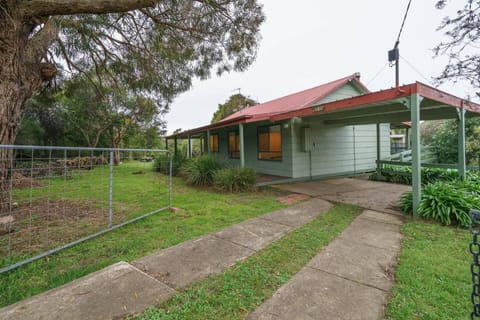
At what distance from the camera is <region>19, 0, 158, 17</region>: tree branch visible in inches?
122

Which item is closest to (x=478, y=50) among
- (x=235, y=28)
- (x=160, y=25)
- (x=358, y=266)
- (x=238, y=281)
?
(x=235, y=28)

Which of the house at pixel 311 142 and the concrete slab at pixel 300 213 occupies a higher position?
the house at pixel 311 142

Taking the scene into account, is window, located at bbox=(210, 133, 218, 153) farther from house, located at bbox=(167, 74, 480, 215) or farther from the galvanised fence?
the galvanised fence

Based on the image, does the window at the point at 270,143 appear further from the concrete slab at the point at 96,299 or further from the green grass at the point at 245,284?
the concrete slab at the point at 96,299

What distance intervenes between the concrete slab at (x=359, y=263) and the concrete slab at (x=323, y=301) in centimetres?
14

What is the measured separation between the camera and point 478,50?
289 inches

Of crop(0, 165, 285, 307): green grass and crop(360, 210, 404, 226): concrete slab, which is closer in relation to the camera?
crop(0, 165, 285, 307): green grass

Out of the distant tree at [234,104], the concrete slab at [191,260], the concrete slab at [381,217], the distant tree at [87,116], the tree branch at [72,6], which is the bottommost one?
the concrete slab at [191,260]

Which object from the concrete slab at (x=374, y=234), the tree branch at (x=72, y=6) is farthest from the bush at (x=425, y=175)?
the tree branch at (x=72, y=6)

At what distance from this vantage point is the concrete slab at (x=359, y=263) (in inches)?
87.1

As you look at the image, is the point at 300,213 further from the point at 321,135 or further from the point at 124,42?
the point at 124,42

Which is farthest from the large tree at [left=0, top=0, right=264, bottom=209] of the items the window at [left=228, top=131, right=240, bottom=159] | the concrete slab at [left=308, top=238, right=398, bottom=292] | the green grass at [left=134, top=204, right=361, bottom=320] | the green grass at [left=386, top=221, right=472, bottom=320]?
the green grass at [left=386, top=221, right=472, bottom=320]

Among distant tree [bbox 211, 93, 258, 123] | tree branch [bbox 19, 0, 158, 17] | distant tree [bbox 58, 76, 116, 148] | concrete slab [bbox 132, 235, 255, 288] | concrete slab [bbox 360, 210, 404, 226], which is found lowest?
concrete slab [bbox 132, 235, 255, 288]

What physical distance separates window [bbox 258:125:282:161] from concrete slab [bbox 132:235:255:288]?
20.0 ft
